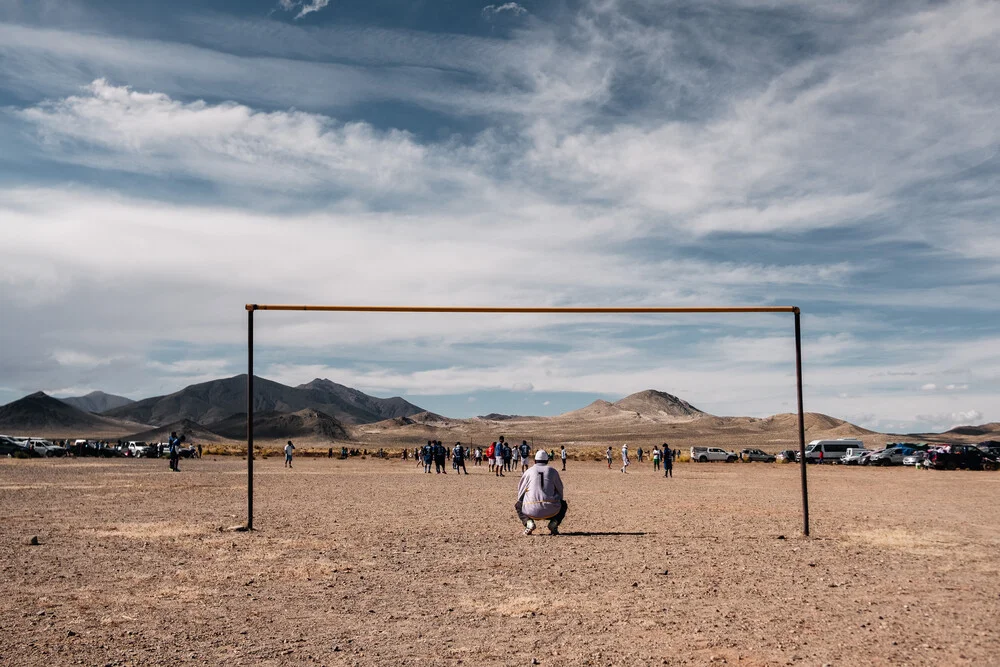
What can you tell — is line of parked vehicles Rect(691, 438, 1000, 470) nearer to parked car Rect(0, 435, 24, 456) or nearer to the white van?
the white van

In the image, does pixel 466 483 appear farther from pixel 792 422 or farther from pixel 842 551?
pixel 792 422

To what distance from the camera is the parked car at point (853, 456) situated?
67.2m

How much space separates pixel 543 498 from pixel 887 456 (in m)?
57.0

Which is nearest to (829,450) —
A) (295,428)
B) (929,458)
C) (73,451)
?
(929,458)

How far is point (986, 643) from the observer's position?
8.03m

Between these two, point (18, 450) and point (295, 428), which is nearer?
point (18, 450)

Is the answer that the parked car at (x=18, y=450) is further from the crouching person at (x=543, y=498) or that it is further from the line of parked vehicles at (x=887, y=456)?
the crouching person at (x=543, y=498)

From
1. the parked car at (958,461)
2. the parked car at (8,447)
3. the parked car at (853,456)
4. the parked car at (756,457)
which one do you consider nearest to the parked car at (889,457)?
the parked car at (853,456)

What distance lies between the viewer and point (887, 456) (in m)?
64.4

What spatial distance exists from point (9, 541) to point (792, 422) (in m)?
178

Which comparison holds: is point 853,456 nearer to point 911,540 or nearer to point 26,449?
point 911,540

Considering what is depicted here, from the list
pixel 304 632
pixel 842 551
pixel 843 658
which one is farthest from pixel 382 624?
pixel 842 551

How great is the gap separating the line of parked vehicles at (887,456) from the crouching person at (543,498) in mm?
48609

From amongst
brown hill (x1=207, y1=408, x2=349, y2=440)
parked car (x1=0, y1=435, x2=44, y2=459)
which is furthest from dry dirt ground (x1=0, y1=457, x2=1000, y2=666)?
brown hill (x1=207, y1=408, x2=349, y2=440)
